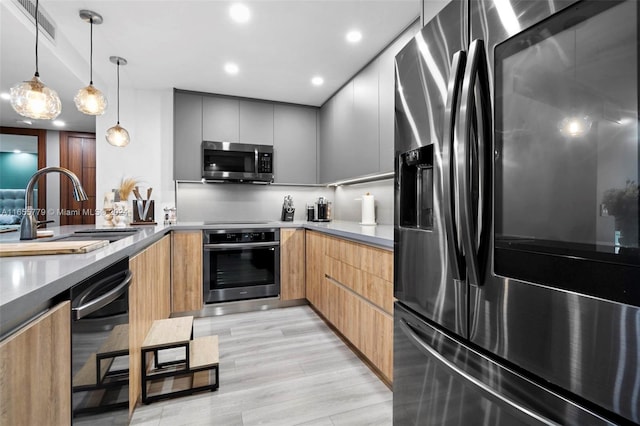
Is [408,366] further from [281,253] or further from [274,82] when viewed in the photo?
[274,82]

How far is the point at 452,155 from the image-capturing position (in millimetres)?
863

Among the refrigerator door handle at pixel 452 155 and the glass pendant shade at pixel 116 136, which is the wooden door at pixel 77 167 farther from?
the refrigerator door handle at pixel 452 155

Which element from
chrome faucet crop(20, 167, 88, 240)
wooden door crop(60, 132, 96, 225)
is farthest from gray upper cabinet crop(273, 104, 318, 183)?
wooden door crop(60, 132, 96, 225)

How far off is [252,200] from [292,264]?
110 centimetres

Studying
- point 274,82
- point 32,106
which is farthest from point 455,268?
point 274,82

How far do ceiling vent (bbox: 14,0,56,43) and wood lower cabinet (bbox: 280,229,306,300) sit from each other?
2482 mm

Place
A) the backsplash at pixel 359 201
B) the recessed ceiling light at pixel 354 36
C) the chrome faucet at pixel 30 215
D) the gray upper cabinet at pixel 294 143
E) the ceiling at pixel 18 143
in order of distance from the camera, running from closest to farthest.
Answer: the chrome faucet at pixel 30 215 → the recessed ceiling light at pixel 354 36 → the backsplash at pixel 359 201 → the gray upper cabinet at pixel 294 143 → the ceiling at pixel 18 143

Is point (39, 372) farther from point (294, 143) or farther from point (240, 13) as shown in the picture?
point (294, 143)

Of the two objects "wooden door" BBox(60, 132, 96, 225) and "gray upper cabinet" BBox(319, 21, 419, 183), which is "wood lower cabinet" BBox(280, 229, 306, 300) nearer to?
"gray upper cabinet" BBox(319, 21, 419, 183)

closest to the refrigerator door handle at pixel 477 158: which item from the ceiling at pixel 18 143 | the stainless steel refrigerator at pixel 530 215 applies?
the stainless steel refrigerator at pixel 530 215

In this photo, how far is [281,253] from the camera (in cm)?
329

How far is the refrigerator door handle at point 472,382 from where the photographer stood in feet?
2.29

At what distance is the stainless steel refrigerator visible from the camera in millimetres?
557

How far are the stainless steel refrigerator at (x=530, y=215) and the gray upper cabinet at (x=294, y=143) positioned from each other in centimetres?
290
